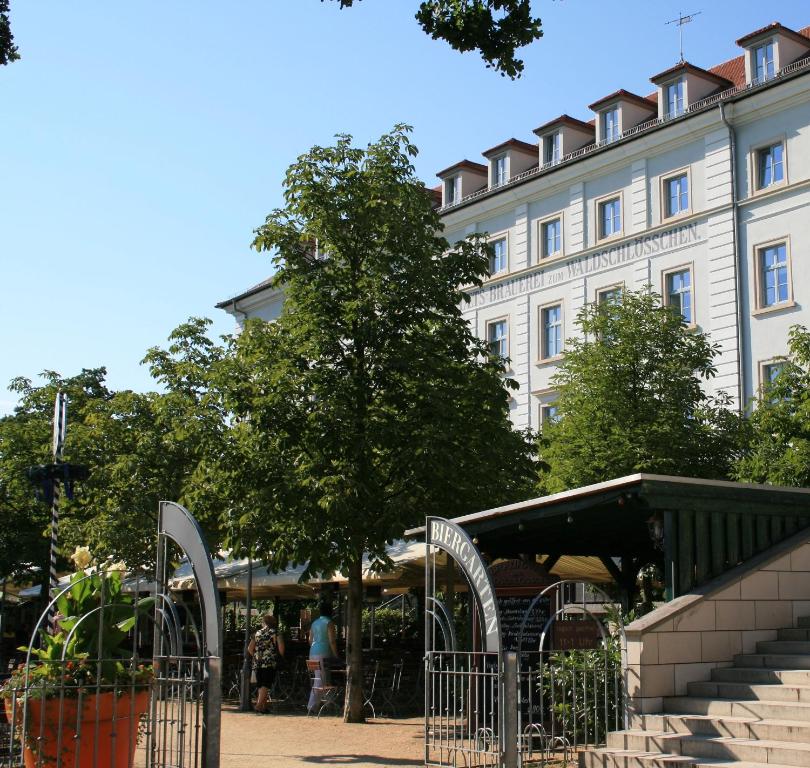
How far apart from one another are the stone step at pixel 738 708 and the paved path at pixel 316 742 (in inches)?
112

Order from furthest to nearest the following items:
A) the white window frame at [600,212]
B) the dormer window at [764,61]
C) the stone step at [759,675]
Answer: the white window frame at [600,212], the dormer window at [764,61], the stone step at [759,675]

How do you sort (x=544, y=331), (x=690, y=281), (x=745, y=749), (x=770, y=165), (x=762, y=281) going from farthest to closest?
(x=544, y=331)
(x=690, y=281)
(x=770, y=165)
(x=762, y=281)
(x=745, y=749)

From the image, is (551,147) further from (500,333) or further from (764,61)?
(764,61)

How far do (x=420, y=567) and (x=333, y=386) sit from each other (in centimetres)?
374

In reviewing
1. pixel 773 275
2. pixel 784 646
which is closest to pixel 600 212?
pixel 773 275

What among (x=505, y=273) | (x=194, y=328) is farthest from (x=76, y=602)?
(x=505, y=273)

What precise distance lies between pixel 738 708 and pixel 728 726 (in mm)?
287

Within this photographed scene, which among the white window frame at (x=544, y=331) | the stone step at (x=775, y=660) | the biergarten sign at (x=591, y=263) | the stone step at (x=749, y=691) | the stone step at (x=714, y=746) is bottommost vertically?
the stone step at (x=714, y=746)

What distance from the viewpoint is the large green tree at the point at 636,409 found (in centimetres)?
2627

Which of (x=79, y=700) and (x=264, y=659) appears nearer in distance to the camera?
(x=79, y=700)

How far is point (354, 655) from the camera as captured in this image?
57.8 feet

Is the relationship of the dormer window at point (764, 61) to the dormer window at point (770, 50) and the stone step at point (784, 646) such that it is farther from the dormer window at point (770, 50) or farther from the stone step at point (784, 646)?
the stone step at point (784, 646)

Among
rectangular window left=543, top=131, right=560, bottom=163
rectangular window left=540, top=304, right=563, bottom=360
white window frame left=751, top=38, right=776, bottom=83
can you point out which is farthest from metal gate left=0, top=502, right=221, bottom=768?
rectangular window left=543, top=131, right=560, bottom=163

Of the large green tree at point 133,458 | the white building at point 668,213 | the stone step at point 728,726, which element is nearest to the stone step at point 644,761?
the stone step at point 728,726
